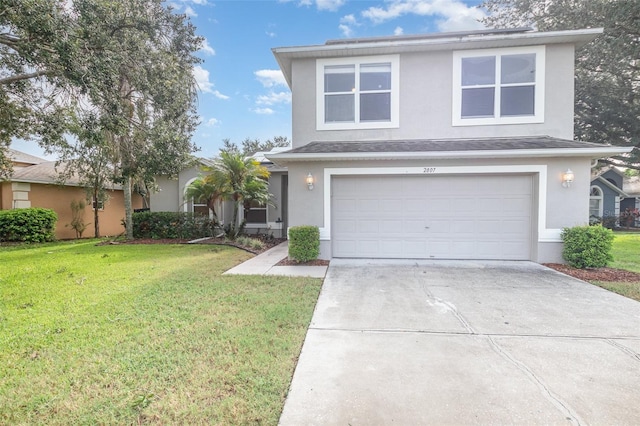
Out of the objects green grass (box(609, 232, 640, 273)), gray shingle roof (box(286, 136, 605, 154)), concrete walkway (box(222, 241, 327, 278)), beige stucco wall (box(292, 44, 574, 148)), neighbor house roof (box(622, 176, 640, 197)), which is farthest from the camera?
neighbor house roof (box(622, 176, 640, 197))

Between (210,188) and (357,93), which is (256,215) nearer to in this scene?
(210,188)

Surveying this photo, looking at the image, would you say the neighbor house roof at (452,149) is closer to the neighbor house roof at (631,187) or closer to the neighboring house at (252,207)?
the neighboring house at (252,207)

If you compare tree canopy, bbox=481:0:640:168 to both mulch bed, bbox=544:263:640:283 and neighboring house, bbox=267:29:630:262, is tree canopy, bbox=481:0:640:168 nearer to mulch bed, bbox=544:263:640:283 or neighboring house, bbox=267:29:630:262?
neighboring house, bbox=267:29:630:262

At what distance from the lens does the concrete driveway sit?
2459 mm

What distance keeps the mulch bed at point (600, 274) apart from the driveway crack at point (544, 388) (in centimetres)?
478

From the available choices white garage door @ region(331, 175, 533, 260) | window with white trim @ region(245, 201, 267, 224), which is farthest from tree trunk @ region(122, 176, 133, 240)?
white garage door @ region(331, 175, 533, 260)

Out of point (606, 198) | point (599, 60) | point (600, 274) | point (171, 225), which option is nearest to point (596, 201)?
point (606, 198)

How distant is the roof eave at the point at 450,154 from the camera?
7105 mm

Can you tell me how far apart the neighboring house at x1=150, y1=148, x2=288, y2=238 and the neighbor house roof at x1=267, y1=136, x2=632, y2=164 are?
548 centimetres

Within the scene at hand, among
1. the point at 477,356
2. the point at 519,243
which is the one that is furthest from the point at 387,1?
the point at 477,356

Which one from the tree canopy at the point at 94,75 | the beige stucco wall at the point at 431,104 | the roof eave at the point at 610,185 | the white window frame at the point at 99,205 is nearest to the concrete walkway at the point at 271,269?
the beige stucco wall at the point at 431,104

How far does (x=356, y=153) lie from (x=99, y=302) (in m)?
6.31

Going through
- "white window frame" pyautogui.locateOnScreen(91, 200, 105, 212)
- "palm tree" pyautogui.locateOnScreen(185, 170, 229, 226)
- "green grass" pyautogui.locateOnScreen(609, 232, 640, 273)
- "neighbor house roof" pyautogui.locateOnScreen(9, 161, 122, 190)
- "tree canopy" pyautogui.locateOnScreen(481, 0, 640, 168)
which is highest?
"tree canopy" pyautogui.locateOnScreen(481, 0, 640, 168)

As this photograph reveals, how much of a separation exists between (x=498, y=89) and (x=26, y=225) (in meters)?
18.4
